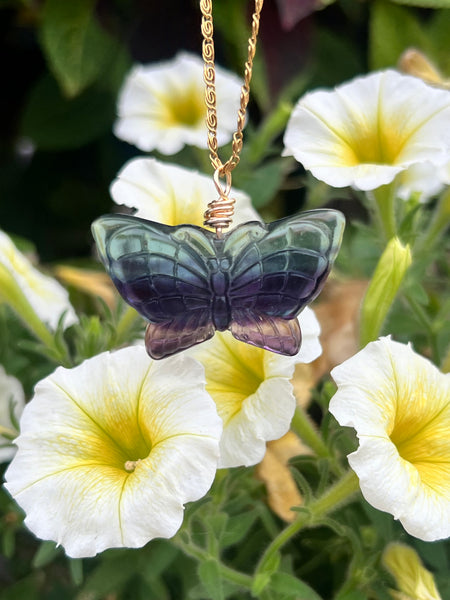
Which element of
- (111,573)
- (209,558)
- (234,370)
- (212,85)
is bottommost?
(111,573)

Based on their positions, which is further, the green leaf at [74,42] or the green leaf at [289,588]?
the green leaf at [74,42]

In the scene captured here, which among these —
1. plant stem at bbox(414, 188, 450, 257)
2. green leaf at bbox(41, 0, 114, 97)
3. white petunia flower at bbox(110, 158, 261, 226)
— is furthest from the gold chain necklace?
green leaf at bbox(41, 0, 114, 97)

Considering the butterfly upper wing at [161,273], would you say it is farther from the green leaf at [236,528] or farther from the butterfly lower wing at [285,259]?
the green leaf at [236,528]

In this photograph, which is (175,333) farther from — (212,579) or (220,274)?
(212,579)

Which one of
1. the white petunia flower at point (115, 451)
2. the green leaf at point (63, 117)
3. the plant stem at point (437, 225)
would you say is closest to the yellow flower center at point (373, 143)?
the plant stem at point (437, 225)

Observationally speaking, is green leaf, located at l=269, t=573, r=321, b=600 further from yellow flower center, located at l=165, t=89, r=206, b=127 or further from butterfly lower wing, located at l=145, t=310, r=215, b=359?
yellow flower center, located at l=165, t=89, r=206, b=127

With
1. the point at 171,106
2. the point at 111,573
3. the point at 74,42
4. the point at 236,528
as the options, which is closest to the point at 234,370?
the point at 236,528
